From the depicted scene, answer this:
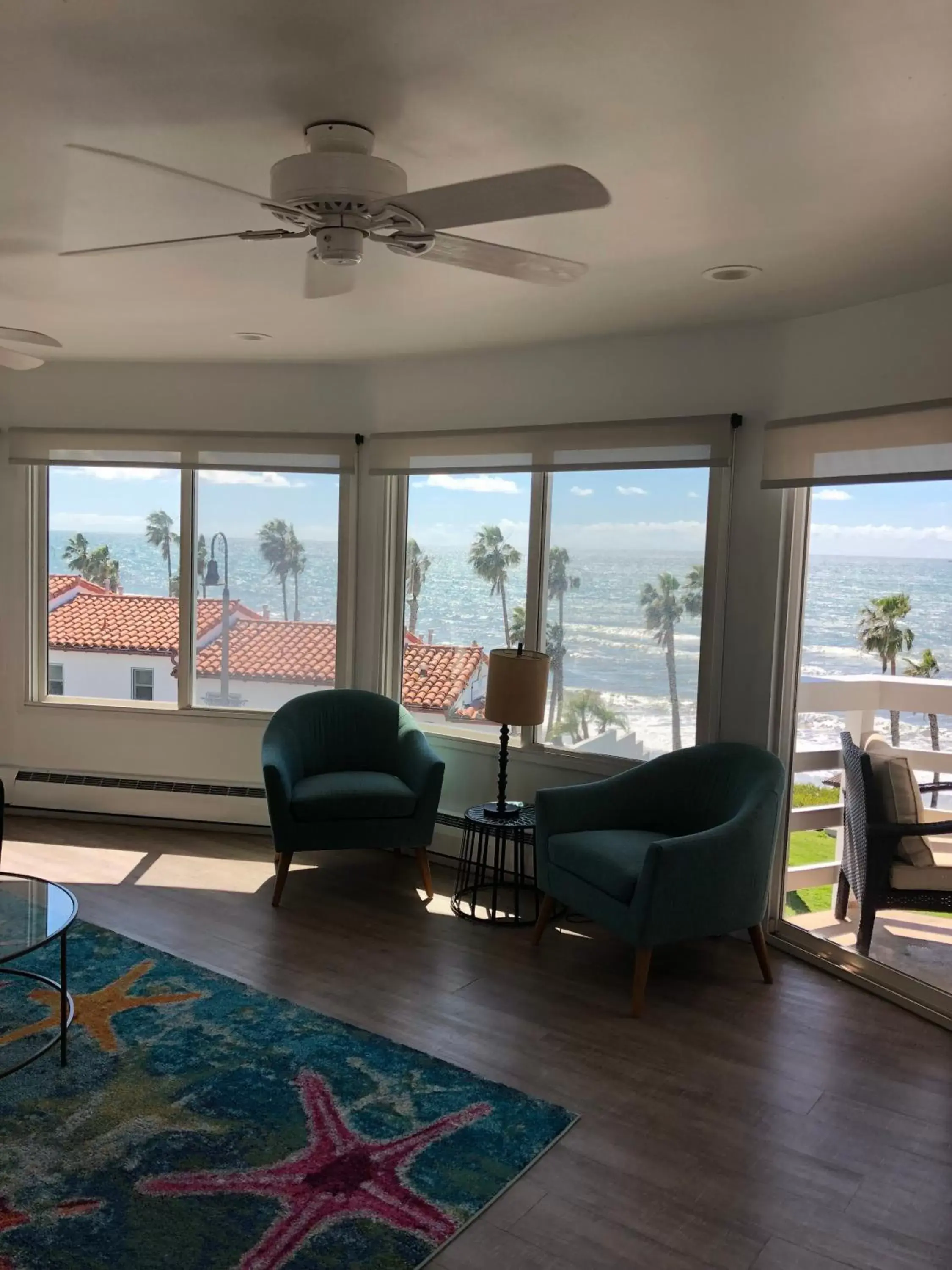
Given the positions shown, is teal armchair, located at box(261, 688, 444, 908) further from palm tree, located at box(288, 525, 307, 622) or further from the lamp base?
palm tree, located at box(288, 525, 307, 622)

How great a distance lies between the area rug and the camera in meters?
2.24

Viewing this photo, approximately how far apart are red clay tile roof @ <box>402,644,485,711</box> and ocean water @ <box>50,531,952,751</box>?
0.07m

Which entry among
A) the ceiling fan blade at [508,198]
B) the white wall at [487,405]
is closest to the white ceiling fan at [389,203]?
the ceiling fan blade at [508,198]

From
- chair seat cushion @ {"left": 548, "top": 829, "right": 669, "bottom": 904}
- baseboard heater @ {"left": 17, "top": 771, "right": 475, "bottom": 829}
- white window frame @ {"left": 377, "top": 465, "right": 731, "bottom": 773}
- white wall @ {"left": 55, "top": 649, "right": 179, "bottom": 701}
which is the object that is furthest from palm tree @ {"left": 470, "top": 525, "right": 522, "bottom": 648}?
white wall @ {"left": 55, "top": 649, "right": 179, "bottom": 701}

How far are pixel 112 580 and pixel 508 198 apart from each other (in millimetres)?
4352

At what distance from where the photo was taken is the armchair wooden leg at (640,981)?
11.2ft

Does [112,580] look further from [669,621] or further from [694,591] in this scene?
[694,591]

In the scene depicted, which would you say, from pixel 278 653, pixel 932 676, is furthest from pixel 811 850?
pixel 278 653

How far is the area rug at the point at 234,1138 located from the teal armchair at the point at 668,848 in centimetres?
85

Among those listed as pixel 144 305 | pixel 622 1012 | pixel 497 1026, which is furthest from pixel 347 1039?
pixel 144 305

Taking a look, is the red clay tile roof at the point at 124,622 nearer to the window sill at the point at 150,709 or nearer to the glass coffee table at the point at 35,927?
the window sill at the point at 150,709

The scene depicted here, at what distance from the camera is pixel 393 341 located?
181 inches

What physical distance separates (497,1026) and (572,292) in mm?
2576

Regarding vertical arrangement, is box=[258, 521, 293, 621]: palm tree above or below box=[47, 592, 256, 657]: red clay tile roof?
above
